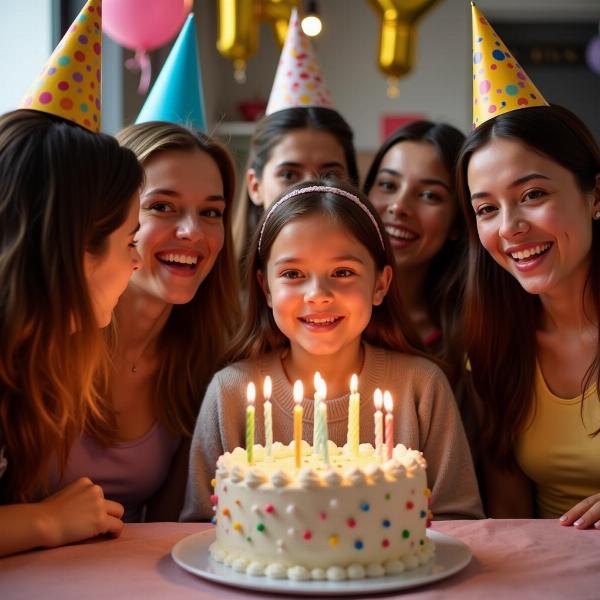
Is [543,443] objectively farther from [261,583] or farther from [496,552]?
[261,583]

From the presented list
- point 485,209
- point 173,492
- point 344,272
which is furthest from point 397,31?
point 173,492

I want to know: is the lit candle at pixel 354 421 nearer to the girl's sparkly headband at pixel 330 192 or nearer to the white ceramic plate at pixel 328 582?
the white ceramic plate at pixel 328 582

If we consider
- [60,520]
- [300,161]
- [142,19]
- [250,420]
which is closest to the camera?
[250,420]

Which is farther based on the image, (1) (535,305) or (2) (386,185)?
(2) (386,185)


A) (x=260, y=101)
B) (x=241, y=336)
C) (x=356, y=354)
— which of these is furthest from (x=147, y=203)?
(x=260, y=101)

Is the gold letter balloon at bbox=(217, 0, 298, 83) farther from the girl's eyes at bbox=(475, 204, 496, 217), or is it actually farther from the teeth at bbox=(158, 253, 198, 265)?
the girl's eyes at bbox=(475, 204, 496, 217)

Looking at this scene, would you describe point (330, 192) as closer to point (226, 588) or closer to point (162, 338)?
point (162, 338)

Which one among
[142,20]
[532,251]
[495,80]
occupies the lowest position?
[532,251]

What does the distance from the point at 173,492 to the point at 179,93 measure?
48.0 inches

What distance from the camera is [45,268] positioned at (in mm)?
1601

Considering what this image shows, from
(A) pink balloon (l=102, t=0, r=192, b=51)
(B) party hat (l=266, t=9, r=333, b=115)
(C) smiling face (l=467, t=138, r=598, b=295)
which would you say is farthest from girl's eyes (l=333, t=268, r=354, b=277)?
(A) pink balloon (l=102, t=0, r=192, b=51)

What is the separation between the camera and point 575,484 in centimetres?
230

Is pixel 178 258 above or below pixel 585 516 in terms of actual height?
above

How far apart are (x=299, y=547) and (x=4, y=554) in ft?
1.67
